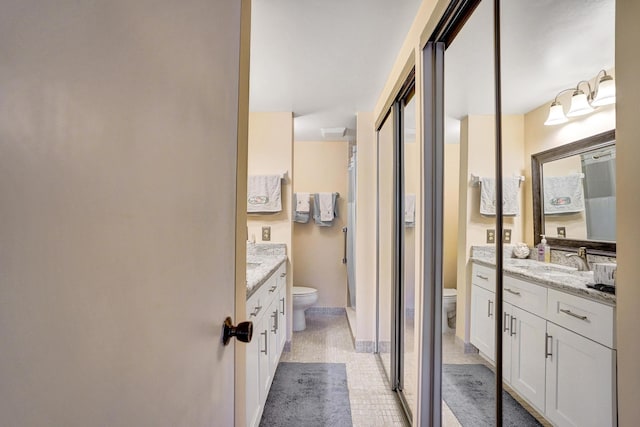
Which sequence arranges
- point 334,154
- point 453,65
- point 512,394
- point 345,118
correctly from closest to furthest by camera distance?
point 512,394 → point 453,65 → point 345,118 → point 334,154

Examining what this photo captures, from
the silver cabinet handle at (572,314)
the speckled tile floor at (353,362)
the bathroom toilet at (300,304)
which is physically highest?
the silver cabinet handle at (572,314)

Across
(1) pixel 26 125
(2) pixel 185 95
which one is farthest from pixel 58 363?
(2) pixel 185 95

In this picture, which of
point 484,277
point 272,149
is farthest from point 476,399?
point 272,149

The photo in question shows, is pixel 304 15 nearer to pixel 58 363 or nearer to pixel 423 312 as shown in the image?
pixel 423 312

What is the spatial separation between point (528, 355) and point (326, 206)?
3.22 meters

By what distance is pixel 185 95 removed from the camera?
0.52 meters

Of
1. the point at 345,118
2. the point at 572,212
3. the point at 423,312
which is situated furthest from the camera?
the point at 345,118

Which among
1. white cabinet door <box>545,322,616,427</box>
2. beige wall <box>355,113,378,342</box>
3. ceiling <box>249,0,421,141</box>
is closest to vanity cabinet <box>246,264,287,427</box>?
beige wall <box>355,113,378,342</box>

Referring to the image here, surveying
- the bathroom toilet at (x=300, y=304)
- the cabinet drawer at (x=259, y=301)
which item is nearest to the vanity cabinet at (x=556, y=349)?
the cabinet drawer at (x=259, y=301)

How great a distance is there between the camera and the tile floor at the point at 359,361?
1.41 metres

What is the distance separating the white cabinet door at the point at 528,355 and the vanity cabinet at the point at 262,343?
1020mm

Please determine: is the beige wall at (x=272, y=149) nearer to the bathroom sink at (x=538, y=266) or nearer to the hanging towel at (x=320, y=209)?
the hanging towel at (x=320, y=209)

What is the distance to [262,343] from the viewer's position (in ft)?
6.02

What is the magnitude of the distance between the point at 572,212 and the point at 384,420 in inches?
67.9
